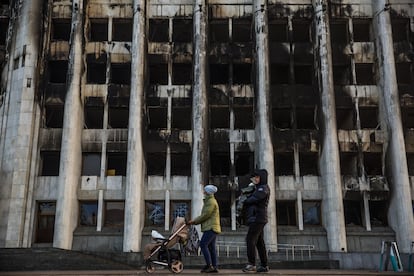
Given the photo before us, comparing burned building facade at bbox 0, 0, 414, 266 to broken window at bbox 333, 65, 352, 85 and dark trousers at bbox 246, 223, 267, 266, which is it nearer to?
broken window at bbox 333, 65, 352, 85

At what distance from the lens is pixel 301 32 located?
34.3 m

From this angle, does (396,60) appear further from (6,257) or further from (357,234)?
(6,257)

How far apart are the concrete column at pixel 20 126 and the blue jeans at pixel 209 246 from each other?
21386 millimetres

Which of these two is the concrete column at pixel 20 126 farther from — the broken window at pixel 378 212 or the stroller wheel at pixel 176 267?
the broken window at pixel 378 212

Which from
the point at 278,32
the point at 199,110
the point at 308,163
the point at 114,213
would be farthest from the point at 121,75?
the point at 308,163

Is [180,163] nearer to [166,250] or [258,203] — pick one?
[166,250]

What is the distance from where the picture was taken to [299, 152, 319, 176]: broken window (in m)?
31.4

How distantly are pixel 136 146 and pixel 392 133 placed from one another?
1689 cm

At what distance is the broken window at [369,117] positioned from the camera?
32.3 metres

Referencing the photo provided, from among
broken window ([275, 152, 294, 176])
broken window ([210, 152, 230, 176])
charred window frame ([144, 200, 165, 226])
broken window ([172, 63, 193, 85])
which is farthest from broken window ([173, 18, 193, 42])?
charred window frame ([144, 200, 165, 226])

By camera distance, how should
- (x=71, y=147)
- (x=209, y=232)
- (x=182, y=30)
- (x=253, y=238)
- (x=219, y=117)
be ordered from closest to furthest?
(x=253, y=238), (x=209, y=232), (x=71, y=147), (x=219, y=117), (x=182, y=30)

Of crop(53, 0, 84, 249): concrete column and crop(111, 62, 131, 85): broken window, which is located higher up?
crop(111, 62, 131, 85): broken window

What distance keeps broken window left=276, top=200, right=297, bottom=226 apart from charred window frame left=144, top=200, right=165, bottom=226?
768 cm

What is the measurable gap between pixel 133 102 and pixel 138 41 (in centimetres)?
444
